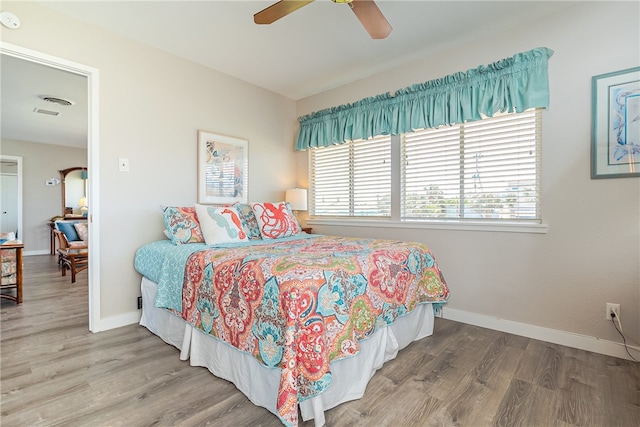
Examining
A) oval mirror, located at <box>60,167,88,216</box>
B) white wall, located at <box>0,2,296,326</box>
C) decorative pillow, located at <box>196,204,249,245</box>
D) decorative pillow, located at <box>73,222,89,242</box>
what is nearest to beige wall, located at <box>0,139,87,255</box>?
oval mirror, located at <box>60,167,88,216</box>

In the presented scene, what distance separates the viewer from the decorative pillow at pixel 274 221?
296 cm

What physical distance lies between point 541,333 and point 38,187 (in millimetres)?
9180

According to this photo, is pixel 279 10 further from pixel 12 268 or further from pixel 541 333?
pixel 12 268

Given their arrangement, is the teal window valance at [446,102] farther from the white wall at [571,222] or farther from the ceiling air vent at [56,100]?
the ceiling air vent at [56,100]

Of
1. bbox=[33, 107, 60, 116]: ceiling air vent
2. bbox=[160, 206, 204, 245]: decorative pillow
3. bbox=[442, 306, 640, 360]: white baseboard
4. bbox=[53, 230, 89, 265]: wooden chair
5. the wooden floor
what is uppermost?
bbox=[33, 107, 60, 116]: ceiling air vent

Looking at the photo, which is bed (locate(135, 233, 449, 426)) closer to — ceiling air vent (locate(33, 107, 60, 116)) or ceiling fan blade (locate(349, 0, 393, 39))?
ceiling fan blade (locate(349, 0, 393, 39))

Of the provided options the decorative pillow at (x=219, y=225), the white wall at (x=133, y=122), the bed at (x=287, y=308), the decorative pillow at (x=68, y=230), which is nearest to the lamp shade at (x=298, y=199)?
the white wall at (x=133, y=122)

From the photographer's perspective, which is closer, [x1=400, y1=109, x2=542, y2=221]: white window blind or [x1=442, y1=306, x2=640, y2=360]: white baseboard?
[x1=442, y1=306, x2=640, y2=360]: white baseboard

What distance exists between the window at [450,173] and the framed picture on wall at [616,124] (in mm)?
354

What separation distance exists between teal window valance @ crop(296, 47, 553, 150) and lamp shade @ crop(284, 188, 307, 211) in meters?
0.65

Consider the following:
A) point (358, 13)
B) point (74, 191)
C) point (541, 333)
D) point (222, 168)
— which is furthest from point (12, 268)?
point (541, 333)

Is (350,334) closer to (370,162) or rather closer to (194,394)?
(194,394)

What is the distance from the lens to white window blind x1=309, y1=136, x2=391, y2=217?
343 cm

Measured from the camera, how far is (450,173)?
292 cm
